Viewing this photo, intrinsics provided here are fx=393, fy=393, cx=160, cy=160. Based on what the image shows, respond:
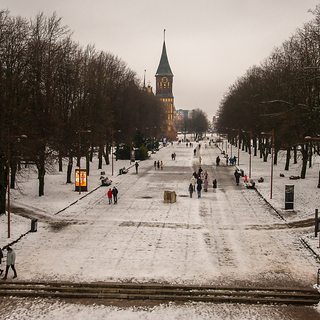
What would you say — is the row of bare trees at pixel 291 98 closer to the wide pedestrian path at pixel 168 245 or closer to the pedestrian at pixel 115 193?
the wide pedestrian path at pixel 168 245

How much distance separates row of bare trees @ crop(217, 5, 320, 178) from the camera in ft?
99.8

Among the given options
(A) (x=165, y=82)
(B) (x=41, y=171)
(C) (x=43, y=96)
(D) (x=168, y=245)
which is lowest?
(D) (x=168, y=245)

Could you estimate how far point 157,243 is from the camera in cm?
2044

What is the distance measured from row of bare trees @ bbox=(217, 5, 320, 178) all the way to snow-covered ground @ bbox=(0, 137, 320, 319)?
5.58 metres

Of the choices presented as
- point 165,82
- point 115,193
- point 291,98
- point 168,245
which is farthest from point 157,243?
point 165,82

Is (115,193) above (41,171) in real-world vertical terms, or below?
below

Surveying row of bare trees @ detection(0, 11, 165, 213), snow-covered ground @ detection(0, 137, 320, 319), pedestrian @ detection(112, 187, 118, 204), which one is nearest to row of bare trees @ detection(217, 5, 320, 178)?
snow-covered ground @ detection(0, 137, 320, 319)

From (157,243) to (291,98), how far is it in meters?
27.2

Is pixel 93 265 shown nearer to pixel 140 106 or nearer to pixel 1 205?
pixel 1 205

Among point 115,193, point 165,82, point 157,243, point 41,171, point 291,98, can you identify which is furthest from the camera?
point 165,82

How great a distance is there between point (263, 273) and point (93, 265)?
24.0 ft

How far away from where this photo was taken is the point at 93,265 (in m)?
17.3

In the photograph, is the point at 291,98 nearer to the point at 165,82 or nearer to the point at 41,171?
the point at 41,171

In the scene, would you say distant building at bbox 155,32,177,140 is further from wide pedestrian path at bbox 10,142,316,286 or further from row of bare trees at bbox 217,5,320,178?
wide pedestrian path at bbox 10,142,316,286
